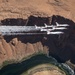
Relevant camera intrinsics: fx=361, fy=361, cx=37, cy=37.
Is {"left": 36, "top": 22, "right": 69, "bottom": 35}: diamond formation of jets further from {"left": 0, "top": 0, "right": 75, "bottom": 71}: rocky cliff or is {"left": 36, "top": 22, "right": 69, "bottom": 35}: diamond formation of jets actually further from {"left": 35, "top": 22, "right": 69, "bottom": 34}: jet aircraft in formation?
{"left": 0, "top": 0, "right": 75, "bottom": 71}: rocky cliff

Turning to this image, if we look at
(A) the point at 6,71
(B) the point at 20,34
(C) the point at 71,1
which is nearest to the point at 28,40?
(B) the point at 20,34

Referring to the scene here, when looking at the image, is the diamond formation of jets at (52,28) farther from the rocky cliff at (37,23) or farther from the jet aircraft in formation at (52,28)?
the rocky cliff at (37,23)

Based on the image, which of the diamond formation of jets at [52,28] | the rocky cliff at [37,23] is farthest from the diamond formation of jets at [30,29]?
the rocky cliff at [37,23]

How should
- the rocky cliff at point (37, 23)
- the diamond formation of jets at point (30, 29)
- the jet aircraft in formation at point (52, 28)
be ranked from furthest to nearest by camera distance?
1. the jet aircraft in formation at point (52, 28)
2. the rocky cliff at point (37, 23)
3. the diamond formation of jets at point (30, 29)

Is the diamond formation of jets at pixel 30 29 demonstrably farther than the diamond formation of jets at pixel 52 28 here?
No

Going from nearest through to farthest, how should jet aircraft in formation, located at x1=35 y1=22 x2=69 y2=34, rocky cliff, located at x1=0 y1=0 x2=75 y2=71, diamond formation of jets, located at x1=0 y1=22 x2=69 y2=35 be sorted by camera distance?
diamond formation of jets, located at x1=0 y1=22 x2=69 y2=35
rocky cliff, located at x1=0 y1=0 x2=75 y2=71
jet aircraft in formation, located at x1=35 y1=22 x2=69 y2=34

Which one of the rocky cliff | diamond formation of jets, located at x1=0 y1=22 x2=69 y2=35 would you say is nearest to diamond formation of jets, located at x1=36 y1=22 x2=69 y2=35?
diamond formation of jets, located at x1=0 y1=22 x2=69 y2=35

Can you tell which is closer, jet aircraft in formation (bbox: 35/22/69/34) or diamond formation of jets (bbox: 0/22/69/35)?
diamond formation of jets (bbox: 0/22/69/35)

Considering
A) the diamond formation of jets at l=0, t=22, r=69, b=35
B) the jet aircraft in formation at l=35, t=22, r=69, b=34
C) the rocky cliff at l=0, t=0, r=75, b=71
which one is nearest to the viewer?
the diamond formation of jets at l=0, t=22, r=69, b=35

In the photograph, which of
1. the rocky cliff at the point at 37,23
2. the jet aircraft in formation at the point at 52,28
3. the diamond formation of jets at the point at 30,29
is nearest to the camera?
the diamond formation of jets at the point at 30,29

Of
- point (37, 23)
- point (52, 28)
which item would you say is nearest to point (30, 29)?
point (37, 23)

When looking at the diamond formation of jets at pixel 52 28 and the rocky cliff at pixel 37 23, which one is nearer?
the rocky cliff at pixel 37 23
